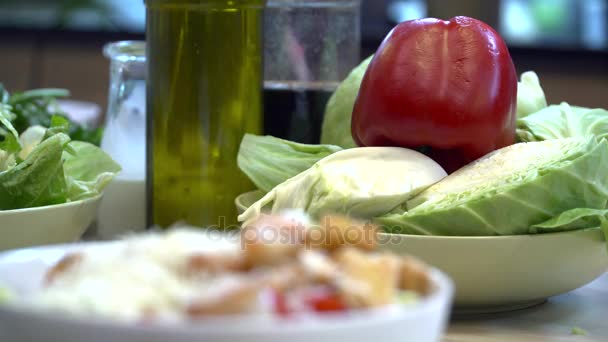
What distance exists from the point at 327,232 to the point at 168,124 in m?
0.48

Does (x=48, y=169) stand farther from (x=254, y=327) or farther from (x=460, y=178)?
(x=254, y=327)

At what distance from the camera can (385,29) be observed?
3.52m

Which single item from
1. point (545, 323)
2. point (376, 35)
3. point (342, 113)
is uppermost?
point (342, 113)

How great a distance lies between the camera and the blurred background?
324 cm

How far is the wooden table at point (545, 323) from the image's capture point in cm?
72

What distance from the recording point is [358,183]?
0.77 metres

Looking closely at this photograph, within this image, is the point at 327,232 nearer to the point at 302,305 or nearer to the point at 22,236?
the point at 302,305

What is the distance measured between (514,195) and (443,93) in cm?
13

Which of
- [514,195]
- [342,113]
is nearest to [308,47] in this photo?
[342,113]

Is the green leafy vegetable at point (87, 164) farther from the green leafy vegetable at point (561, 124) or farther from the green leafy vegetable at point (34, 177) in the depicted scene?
the green leafy vegetable at point (561, 124)

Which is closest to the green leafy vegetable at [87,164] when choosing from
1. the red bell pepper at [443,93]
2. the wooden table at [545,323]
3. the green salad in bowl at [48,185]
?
the green salad in bowl at [48,185]

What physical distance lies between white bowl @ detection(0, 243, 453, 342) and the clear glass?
60 cm

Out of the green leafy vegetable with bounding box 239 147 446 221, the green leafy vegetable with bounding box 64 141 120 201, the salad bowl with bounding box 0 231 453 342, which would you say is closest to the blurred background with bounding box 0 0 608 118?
the green leafy vegetable with bounding box 64 141 120 201

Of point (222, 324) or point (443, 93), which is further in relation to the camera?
point (443, 93)
